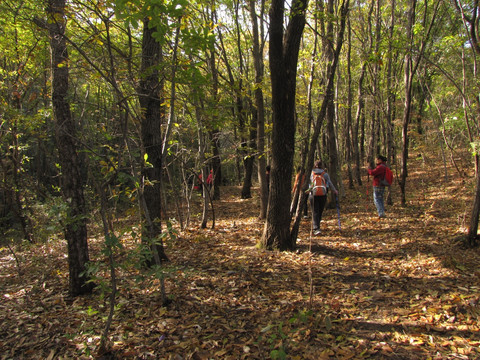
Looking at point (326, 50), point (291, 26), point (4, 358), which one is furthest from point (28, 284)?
point (326, 50)

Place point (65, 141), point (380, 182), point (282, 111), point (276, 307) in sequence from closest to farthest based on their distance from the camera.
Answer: point (276, 307) → point (65, 141) → point (282, 111) → point (380, 182)

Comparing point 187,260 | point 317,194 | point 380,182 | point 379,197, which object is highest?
point 380,182

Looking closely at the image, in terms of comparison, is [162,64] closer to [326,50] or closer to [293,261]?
[293,261]

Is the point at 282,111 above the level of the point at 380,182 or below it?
above

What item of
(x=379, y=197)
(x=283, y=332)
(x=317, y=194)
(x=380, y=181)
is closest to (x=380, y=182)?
(x=380, y=181)

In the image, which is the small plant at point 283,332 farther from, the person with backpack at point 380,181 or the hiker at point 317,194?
the person with backpack at point 380,181

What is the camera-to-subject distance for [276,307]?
3838 millimetres

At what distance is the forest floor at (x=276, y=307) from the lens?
3.04 metres

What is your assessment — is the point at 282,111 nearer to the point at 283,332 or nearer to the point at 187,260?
the point at 187,260

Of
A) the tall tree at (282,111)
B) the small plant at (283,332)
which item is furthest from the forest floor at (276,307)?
the tall tree at (282,111)

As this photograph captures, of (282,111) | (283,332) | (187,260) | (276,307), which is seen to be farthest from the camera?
(187,260)

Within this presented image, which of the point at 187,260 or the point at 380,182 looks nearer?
the point at 187,260

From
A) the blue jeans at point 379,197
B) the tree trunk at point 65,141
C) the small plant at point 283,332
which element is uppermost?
the tree trunk at point 65,141

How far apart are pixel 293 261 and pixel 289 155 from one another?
2073 mm
